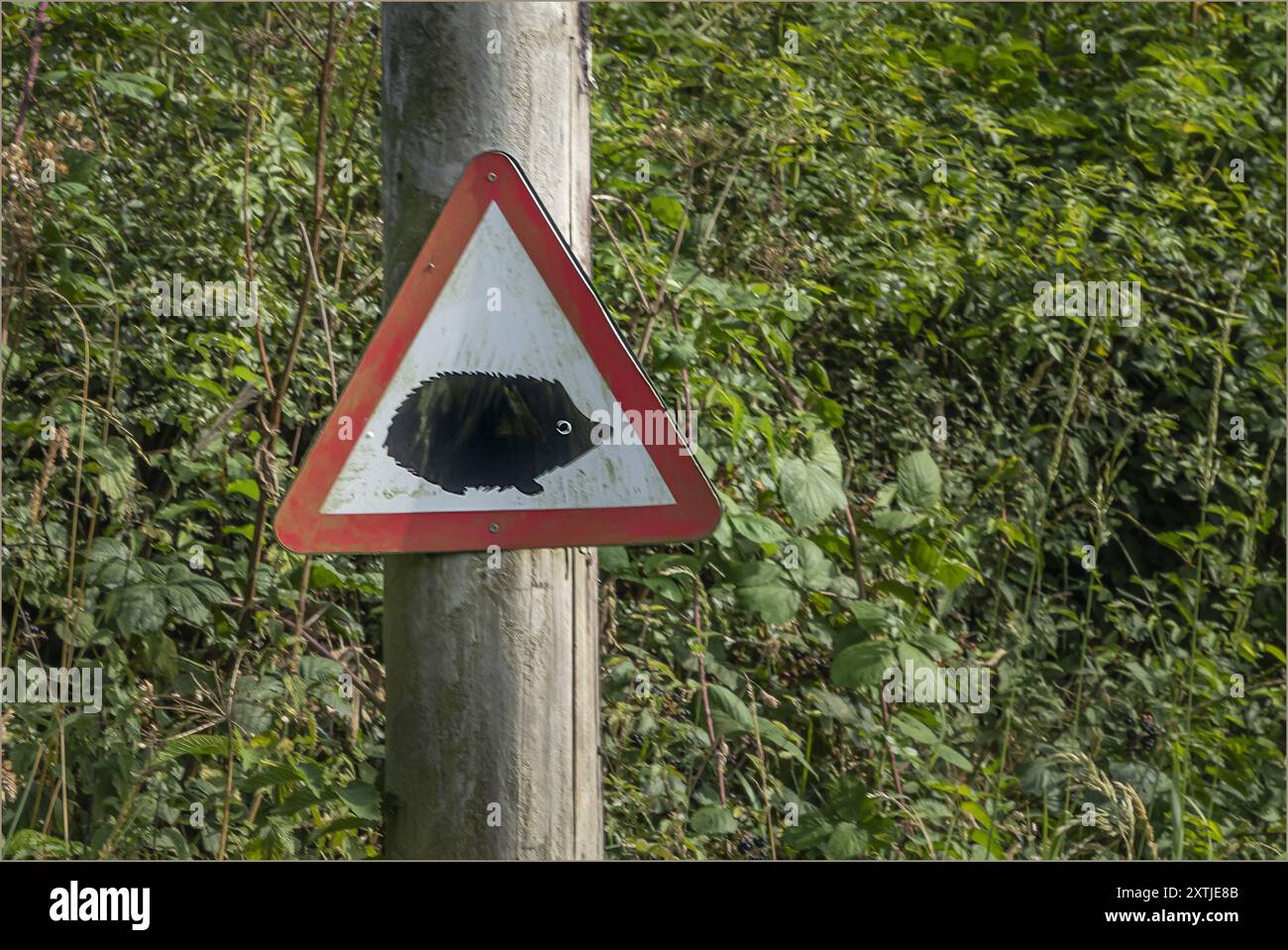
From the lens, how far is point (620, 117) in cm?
434

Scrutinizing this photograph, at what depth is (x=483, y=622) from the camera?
1701 millimetres

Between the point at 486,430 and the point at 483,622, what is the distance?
27 cm

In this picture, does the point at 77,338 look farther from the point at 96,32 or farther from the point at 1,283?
the point at 96,32

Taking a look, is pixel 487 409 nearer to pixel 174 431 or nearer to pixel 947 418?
pixel 174 431

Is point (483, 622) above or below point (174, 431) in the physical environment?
below

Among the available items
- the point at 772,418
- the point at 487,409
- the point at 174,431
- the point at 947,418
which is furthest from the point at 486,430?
the point at 947,418

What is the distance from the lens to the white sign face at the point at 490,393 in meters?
1.75

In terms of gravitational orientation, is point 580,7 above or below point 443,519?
above

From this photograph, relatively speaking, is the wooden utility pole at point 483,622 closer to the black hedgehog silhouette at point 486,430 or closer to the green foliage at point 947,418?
the black hedgehog silhouette at point 486,430

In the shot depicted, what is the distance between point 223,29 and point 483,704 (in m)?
3.43

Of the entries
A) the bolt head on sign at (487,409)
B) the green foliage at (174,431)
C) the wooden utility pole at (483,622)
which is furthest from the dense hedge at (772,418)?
the bolt head on sign at (487,409)

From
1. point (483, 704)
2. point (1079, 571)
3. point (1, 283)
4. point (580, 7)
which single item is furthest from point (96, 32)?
point (1079, 571)

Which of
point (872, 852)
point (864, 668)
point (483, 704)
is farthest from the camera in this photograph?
point (872, 852)

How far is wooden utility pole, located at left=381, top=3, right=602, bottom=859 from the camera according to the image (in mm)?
1699
